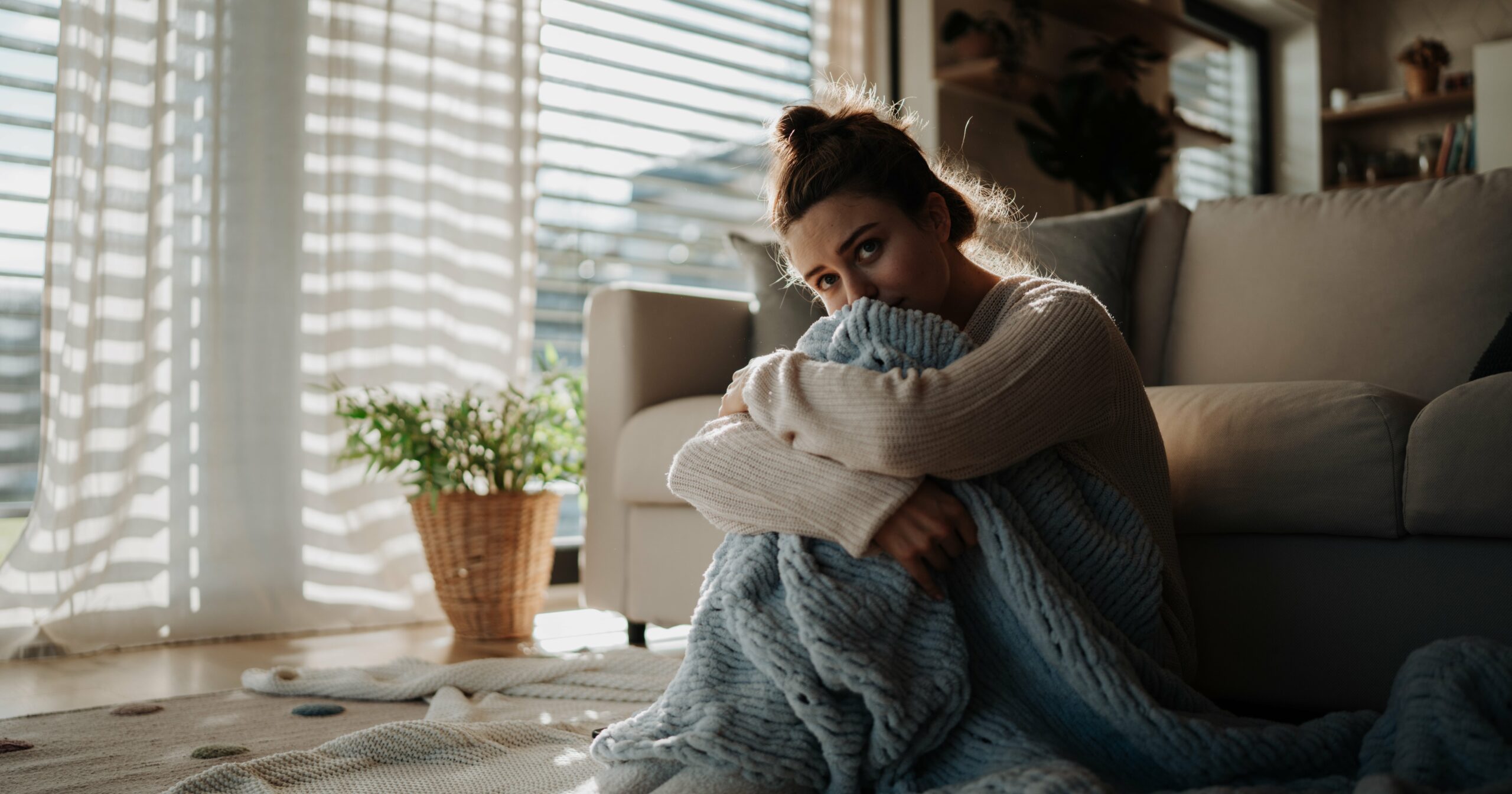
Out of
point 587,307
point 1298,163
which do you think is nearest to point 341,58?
point 587,307

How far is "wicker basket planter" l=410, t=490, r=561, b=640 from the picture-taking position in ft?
7.50

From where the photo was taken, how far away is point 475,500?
228 cm

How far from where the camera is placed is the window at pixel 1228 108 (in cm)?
506

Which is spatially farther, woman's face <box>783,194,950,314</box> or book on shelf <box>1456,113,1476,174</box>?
book on shelf <box>1456,113,1476,174</box>

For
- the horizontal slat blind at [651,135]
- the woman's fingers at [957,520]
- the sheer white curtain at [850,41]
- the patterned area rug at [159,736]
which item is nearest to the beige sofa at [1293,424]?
the woman's fingers at [957,520]

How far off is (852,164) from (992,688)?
538 mm

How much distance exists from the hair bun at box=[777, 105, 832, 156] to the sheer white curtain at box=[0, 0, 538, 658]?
1572 mm

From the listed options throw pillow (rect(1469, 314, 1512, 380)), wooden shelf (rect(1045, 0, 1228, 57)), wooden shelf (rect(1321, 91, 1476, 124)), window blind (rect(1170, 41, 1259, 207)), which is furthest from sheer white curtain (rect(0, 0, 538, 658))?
wooden shelf (rect(1321, 91, 1476, 124))

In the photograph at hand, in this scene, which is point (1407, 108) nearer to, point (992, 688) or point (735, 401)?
point (735, 401)

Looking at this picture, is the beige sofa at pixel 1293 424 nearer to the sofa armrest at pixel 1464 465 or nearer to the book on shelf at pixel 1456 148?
the sofa armrest at pixel 1464 465

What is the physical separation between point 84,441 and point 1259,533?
2073 millimetres

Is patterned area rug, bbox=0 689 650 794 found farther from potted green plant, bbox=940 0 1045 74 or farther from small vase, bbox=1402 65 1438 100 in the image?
small vase, bbox=1402 65 1438 100

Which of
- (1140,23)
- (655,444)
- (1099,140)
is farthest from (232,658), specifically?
(1140,23)

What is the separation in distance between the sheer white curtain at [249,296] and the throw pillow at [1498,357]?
201 cm
